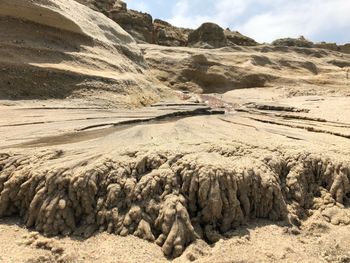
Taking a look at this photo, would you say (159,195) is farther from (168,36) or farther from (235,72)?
(168,36)

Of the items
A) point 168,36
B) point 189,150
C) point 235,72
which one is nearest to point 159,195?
point 189,150

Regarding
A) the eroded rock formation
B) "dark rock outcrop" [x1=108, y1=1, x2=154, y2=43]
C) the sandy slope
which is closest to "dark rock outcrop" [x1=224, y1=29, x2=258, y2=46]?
"dark rock outcrop" [x1=108, y1=1, x2=154, y2=43]

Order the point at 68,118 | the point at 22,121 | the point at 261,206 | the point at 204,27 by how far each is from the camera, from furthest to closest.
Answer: the point at 204,27 < the point at 68,118 < the point at 22,121 < the point at 261,206

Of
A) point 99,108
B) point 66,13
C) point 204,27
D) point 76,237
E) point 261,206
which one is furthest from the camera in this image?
point 204,27

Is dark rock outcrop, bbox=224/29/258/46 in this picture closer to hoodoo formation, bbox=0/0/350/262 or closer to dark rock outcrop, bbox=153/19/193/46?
dark rock outcrop, bbox=153/19/193/46

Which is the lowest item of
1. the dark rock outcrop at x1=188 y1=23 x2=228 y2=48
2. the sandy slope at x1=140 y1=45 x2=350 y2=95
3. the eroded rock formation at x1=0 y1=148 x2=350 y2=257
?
the eroded rock formation at x1=0 y1=148 x2=350 y2=257

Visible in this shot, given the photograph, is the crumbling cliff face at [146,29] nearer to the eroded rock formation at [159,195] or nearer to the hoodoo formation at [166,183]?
the hoodoo formation at [166,183]

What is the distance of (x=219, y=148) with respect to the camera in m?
6.09

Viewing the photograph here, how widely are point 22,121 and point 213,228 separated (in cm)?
456

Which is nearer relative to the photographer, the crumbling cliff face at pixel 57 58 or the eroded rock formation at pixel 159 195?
the eroded rock formation at pixel 159 195

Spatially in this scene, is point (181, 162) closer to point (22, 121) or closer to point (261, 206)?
point (261, 206)

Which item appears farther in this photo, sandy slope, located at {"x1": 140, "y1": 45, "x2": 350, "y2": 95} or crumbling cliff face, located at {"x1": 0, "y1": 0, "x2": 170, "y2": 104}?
sandy slope, located at {"x1": 140, "y1": 45, "x2": 350, "y2": 95}

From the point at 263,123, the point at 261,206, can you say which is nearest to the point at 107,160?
the point at 261,206

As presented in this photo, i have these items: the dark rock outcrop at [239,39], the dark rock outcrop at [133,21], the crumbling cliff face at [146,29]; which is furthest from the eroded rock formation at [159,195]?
the dark rock outcrop at [239,39]
